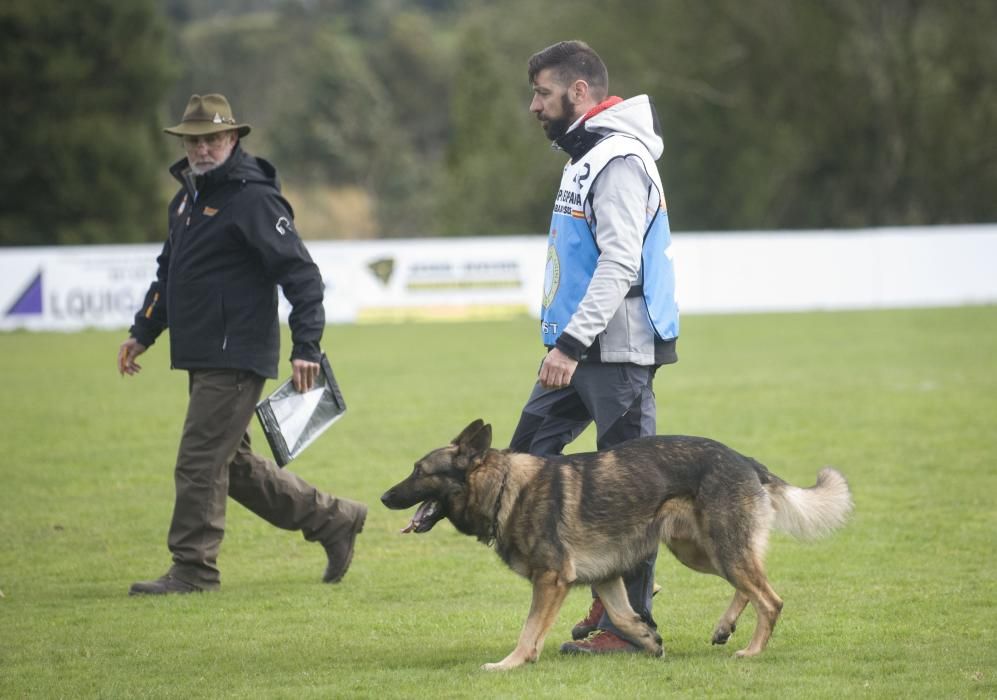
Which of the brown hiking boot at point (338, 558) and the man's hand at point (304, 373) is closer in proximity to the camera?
the man's hand at point (304, 373)

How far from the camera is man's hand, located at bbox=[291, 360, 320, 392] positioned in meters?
6.66

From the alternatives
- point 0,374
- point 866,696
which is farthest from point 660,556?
point 0,374

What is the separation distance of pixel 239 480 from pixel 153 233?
31802mm

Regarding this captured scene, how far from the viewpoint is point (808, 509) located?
216 inches

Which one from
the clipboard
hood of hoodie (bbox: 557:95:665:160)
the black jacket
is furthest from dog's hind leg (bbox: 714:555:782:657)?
the black jacket

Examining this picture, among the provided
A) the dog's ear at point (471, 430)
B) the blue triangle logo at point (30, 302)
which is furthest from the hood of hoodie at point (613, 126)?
the blue triangle logo at point (30, 302)

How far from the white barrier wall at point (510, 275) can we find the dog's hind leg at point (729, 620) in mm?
18307

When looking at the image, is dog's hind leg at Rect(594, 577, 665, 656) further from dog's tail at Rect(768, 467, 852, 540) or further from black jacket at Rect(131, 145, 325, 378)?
black jacket at Rect(131, 145, 325, 378)

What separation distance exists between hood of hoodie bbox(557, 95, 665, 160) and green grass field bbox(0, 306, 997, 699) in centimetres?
214

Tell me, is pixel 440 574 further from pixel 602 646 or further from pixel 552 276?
pixel 552 276

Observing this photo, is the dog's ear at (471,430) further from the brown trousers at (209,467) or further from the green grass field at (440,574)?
the brown trousers at (209,467)

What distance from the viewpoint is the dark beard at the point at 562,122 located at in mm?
5598

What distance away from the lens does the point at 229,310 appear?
22.3 ft

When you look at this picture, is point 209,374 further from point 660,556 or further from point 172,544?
point 660,556
